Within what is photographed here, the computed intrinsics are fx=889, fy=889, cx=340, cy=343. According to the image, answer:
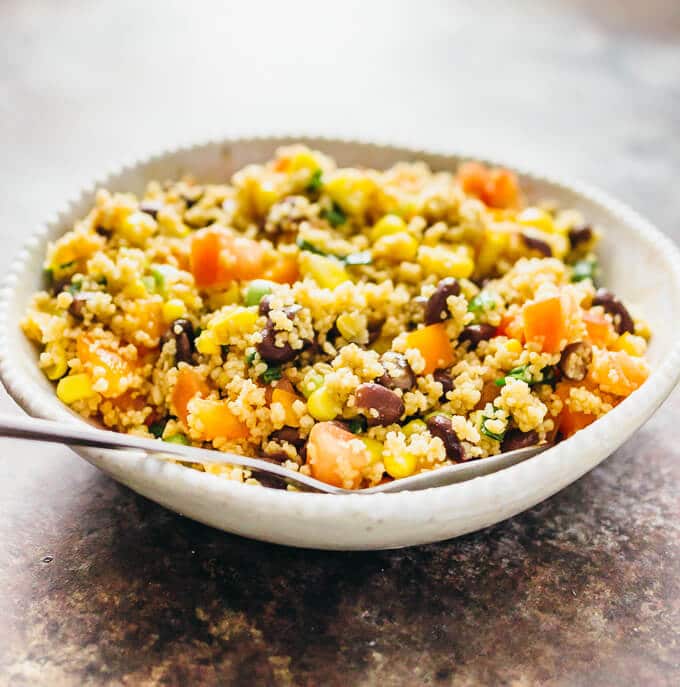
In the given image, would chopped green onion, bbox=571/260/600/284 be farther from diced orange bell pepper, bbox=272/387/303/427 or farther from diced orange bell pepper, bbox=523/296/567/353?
diced orange bell pepper, bbox=272/387/303/427

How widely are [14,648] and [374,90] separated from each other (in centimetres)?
347

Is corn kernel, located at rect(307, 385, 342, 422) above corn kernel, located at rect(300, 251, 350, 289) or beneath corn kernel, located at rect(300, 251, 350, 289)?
beneath

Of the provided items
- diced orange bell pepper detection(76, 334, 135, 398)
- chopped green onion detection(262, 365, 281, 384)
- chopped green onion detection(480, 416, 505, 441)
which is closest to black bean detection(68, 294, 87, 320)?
diced orange bell pepper detection(76, 334, 135, 398)

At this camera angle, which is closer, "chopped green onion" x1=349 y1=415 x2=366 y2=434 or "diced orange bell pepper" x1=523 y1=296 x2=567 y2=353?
"chopped green onion" x1=349 y1=415 x2=366 y2=434

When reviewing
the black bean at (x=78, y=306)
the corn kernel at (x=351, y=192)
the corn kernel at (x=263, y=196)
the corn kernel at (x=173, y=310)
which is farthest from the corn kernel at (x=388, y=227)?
the black bean at (x=78, y=306)

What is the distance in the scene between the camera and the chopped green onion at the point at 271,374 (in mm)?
2090

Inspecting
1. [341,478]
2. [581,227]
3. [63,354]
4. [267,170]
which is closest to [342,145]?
[267,170]

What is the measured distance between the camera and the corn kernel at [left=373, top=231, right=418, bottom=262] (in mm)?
2414

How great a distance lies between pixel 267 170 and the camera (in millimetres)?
2877

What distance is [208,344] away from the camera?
2.15 m

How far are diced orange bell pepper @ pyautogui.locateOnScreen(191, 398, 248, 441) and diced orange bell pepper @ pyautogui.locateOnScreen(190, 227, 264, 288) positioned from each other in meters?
0.44

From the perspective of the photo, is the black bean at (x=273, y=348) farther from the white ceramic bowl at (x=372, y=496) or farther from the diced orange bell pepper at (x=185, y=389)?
the white ceramic bowl at (x=372, y=496)

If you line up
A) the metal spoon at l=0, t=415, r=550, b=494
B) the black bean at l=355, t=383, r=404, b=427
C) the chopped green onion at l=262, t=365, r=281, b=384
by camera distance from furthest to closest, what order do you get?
the chopped green onion at l=262, t=365, r=281, b=384 < the black bean at l=355, t=383, r=404, b=427 < the metal spoon at l=0, t=415, r=550, b=494

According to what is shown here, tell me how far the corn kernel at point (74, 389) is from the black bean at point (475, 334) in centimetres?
92
